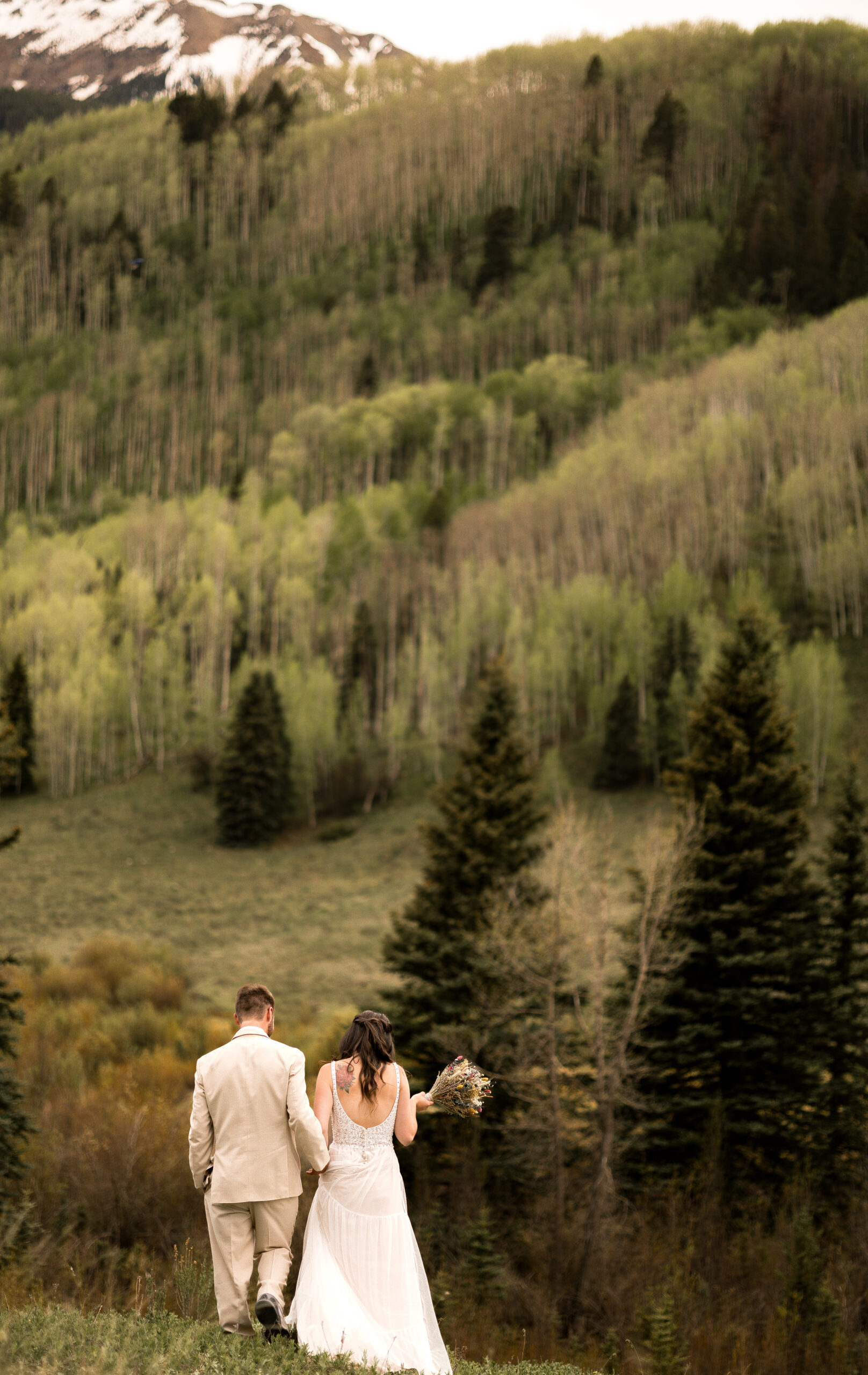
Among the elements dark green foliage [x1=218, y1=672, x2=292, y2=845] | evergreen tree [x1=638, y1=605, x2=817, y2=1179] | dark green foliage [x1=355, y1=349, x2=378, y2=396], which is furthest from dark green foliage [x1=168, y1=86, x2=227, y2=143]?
evergreen tree [x1=638, y1=605, x2=817, y2=1179]

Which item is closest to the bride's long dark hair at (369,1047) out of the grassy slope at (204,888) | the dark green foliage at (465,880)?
the dark green foliage at (465,880)

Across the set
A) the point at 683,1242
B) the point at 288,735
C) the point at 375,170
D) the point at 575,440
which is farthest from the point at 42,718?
→ the point at 375,170

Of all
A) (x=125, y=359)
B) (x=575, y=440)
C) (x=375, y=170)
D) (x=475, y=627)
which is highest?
(x=375, y=170)

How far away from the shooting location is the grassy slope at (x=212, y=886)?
33.4 metres

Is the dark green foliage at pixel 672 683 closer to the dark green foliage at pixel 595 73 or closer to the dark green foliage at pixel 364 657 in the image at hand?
the dark green foliage at pixel 364 657

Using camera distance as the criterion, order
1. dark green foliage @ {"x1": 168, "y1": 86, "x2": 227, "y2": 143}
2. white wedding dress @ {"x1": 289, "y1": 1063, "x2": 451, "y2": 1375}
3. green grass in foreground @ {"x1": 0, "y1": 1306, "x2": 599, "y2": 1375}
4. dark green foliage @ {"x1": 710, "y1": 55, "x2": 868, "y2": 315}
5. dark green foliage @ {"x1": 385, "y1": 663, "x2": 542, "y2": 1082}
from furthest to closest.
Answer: dark green foliage @ {"x1": 168, "y1": 86, "x2": 227, "y2": 143}
dark green foliage @ {"x1": 710, "y1": 55, "x2": 868, "y2": 315}
dark green foliage @ {"x1": 385, "y1": 663, "x2": 542, "y2": 1082}
white wedding dress @ {"x1": 289, "y1": 1063, "x2": 451, "y2": 1375}
green grass in foreground @ {"x1": 0, "y1": 1306, "x2": 599, "y2": 1375}

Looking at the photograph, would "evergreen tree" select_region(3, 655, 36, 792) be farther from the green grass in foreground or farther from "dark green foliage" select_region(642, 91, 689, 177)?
"dark green foliage" select_region(642, 91, 689, 177)

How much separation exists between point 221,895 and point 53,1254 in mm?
32620

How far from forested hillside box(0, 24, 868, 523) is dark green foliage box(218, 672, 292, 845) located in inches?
1490

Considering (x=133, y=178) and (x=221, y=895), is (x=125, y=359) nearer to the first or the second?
(x=133, y=178)

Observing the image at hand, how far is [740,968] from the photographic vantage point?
1741 centimetres

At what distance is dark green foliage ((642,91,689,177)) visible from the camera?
13638 centimetres

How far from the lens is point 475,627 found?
6400 cm

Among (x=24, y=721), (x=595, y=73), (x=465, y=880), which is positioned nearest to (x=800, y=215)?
(x=595, y=73)
